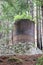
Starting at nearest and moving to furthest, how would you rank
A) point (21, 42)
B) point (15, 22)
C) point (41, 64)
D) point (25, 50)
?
point (41, 64)
point (25, 50)
point (21, 42)
point (15, 22)

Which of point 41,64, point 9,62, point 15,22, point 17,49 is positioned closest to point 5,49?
point 17,49

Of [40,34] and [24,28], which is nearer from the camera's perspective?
[24,28]

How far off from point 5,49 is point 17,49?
315mm

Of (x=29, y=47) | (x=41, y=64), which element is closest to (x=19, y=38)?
(x=29, y=47)

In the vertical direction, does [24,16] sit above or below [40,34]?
above

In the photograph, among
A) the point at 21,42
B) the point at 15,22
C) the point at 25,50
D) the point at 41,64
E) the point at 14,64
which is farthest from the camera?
the point at 15,22

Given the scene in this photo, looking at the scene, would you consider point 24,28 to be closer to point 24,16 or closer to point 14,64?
point 24,16

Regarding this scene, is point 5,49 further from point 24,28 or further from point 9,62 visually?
point 9,62

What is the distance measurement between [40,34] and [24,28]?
753 mm

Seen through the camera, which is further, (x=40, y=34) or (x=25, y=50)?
(x=40, y=34)

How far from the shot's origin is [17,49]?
5113 mm

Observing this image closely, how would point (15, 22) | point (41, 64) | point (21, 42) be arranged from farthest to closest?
point (15, 22), point (21, 42), point (41, 64)

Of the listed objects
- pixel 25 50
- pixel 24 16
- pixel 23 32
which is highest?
pixel 24 16

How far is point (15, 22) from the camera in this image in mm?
6012
